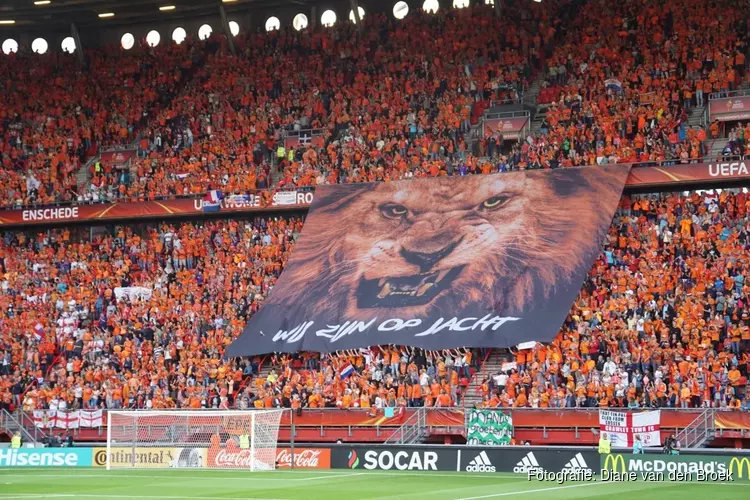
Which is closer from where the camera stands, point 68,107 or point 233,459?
point 233,459

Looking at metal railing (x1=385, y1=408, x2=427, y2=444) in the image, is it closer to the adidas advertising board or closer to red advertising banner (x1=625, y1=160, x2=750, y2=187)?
the adidas advertising board

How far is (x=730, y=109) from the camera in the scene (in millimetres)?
42625

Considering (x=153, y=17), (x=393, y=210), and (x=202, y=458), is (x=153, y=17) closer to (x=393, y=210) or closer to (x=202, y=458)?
(x=393, y=210)

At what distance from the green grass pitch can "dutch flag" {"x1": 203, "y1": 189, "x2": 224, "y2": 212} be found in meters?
16.9

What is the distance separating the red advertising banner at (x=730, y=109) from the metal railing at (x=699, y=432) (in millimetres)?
13968

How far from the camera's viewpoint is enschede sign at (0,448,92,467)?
121 feet

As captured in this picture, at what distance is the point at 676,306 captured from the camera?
123 feet

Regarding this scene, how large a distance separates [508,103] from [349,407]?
51.9ft

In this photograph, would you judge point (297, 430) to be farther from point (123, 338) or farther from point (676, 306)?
point (676, 306)

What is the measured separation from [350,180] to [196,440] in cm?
1570

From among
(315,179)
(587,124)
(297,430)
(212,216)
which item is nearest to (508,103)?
(587,124)

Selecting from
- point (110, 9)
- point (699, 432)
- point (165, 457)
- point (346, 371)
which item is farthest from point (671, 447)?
point (110, 9)

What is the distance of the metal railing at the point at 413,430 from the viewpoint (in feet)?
120

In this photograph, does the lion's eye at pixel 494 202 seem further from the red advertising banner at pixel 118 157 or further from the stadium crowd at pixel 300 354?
the red advertising banner at pixel 118 157
